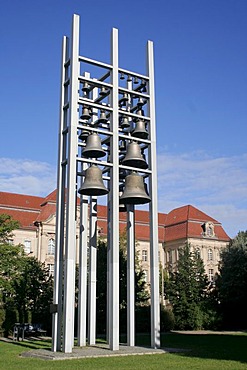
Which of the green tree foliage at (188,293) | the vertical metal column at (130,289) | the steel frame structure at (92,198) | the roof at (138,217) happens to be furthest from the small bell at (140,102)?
the roof at (138,217)

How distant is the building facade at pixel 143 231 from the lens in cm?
5453

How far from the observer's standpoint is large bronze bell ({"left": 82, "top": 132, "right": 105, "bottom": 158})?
16.8 m

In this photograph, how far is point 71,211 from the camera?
51.5ft

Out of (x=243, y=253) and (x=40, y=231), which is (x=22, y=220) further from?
(x=243, y=253)

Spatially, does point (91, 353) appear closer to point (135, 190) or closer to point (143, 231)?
point (135, 190)

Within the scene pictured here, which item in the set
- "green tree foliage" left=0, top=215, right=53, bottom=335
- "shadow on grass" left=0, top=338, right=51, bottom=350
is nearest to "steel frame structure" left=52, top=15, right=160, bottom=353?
"shadow on grass" left=0, top=338, right=51, bottom=350

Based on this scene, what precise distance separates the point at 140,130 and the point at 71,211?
4.60 m

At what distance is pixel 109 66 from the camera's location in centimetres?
1800

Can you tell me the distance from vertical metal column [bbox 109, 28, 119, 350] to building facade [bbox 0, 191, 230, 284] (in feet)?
116

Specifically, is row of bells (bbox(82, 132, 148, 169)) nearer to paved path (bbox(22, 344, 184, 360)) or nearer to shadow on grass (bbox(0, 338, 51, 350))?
paved path (bbox(22, 344, 184, 360))

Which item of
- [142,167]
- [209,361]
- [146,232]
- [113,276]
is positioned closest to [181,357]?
[209,361]

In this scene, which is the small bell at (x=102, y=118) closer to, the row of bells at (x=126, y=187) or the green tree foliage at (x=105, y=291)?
the row of bells at (x=126, y=187)

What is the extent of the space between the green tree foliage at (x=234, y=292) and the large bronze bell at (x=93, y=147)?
26.8 m

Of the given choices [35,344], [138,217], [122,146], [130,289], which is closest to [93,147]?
[122,146]
